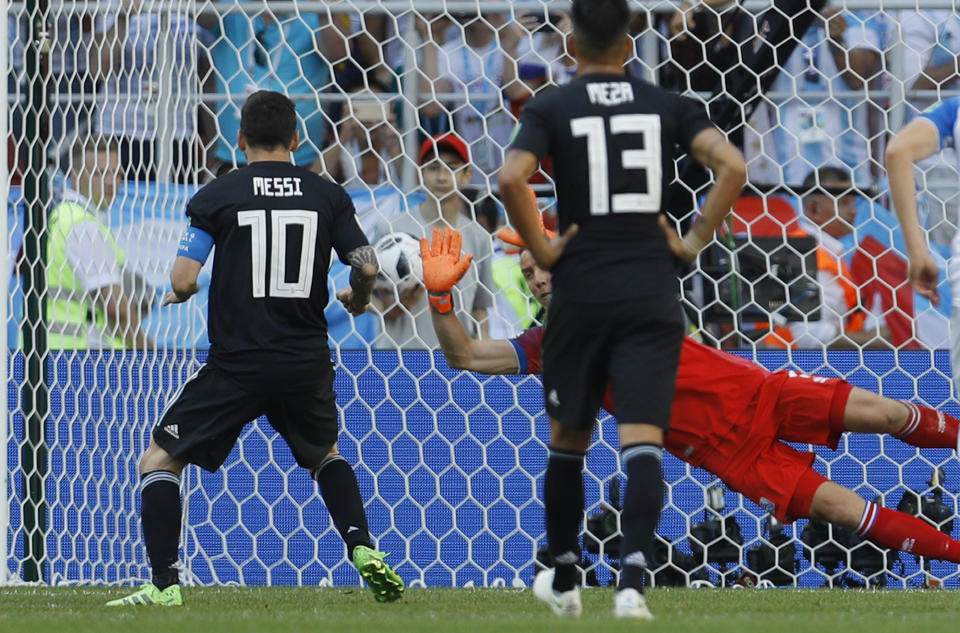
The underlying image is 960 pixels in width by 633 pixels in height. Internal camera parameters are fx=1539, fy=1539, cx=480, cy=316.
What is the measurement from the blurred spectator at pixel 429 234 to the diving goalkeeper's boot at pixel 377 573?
1747 millimetres

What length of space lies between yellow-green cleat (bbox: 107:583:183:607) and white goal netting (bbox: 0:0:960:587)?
147 cm

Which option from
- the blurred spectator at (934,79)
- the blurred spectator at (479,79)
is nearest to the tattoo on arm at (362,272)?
the blurred spectator at (479,79)

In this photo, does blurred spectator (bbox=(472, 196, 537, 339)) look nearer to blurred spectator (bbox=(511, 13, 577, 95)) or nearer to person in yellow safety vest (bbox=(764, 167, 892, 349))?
blurred spectator (bbox=(511, 13, 577, 95))

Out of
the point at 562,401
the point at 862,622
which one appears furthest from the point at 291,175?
the point at 862,622

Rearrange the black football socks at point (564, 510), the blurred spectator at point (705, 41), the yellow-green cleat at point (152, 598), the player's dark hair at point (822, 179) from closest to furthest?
the black football socks at point (564, 510) → the yellow-green cleat at point (152, 598) → the blurred spectator at point (705, 41) → the player's dark hair at point (822, 179)

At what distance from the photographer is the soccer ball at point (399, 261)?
6069 mm

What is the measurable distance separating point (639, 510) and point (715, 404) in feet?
4.86

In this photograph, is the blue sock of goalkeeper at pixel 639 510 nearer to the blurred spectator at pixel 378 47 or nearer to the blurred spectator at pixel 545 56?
the blurred spectator at pixel 545 56

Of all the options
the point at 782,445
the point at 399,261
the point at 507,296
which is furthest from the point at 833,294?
the point at 399,261

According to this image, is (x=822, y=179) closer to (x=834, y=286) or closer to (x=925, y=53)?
(x=925, y=53)

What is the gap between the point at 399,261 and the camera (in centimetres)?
610

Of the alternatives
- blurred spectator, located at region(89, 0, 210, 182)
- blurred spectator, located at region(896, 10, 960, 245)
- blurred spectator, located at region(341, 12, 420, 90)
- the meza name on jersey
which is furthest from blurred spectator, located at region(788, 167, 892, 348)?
the meza name on jersey

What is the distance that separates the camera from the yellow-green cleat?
4.25m

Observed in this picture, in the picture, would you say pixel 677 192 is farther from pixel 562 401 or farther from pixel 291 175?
pixel 562 401
